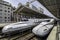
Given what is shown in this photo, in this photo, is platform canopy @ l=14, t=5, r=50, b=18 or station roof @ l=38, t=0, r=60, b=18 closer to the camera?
station roof @ l=38, t=0, r=60, b=18

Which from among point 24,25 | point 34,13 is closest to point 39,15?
point 34,13

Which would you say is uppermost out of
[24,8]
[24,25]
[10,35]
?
[24,8]

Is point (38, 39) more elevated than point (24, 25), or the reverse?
point (24, 25)

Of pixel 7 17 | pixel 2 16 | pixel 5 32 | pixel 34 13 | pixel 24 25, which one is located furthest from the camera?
pixel 7 17

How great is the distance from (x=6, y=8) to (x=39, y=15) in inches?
821

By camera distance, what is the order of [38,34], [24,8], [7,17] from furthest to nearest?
[7,17], [24,8], [38,34]

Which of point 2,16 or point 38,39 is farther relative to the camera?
point 2,16

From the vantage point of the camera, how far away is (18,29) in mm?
8469

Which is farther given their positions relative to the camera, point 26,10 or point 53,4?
point 26,10

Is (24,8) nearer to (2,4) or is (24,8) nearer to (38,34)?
(38,34)

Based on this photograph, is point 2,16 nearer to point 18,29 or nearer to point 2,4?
point 2,4

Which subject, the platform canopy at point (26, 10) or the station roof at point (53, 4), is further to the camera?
the platform canopy at point (26, 10)

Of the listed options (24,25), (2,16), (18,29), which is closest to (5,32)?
(18,29)

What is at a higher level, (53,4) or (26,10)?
(53,4)
